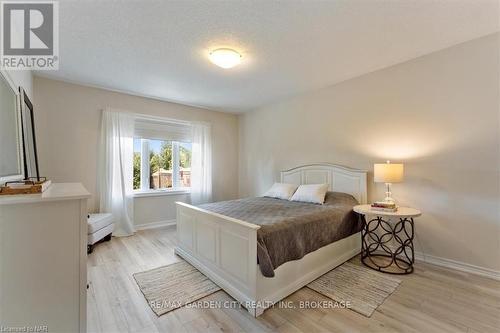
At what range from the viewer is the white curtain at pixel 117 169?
143 inches

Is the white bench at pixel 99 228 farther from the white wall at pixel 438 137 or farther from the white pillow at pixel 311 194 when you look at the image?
the white wall at pixel 438 137

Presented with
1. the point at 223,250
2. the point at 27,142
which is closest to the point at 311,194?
the point at 223,250

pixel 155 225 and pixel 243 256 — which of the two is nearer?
pixel 243 256

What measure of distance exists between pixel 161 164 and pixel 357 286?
3865mm

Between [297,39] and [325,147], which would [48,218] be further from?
[325,147]

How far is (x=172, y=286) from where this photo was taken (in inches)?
85.9

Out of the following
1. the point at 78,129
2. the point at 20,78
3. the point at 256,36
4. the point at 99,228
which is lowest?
the point at 99,228

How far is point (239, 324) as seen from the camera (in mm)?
1679

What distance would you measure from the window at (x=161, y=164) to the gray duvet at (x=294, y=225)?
2.08 meters

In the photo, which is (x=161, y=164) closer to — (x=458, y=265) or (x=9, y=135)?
(x=9, y=135)

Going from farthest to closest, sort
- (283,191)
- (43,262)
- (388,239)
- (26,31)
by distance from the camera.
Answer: (283,191) → (388,239) → (26,31) → (43,262)

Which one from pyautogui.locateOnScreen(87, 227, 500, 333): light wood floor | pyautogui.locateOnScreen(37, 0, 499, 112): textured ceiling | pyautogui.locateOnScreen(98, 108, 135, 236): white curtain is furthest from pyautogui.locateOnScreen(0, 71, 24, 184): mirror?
pyautogui.locateOnScreen(98, 108, 135, 236): white curtain

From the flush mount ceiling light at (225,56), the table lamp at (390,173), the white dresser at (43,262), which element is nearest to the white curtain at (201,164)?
the flush mount ceiling light at (225,56)

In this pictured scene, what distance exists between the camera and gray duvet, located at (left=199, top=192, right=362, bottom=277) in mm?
1901
